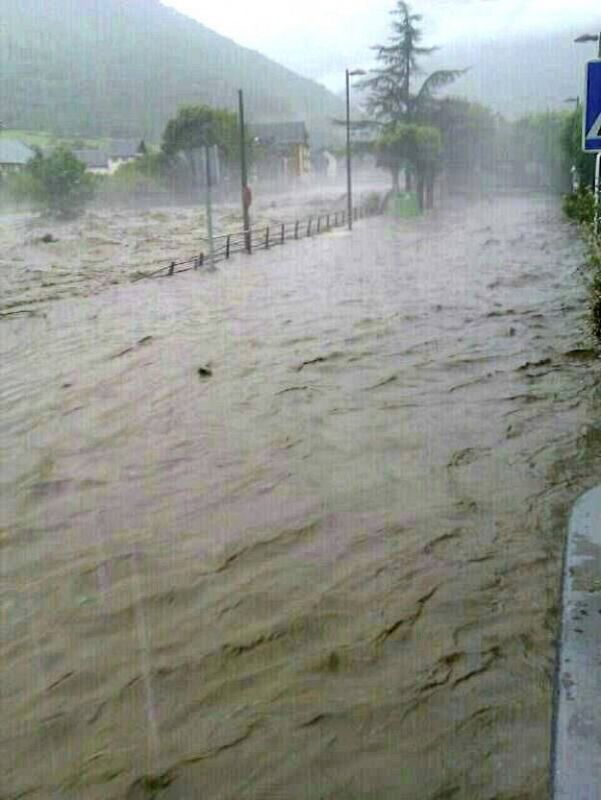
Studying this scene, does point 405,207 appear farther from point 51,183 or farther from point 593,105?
point 593,105


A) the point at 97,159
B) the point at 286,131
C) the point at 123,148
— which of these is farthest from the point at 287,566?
the point at 286,131

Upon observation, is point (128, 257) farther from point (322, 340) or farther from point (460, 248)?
point (322, 340)

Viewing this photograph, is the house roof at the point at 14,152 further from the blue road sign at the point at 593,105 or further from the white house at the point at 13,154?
the blue road sign at the point at 593,105

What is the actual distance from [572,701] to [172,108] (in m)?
44.6

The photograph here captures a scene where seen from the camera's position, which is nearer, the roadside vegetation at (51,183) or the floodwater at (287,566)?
the floodwater at (287,566)

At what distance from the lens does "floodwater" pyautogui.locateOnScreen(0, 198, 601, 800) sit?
2729 millimetres

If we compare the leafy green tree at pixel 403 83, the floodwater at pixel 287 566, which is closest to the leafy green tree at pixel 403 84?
the leafy green tree at pixel 403 83

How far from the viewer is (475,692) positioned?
2.97m

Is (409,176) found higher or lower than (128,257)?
higher

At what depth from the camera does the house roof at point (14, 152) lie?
36231mm

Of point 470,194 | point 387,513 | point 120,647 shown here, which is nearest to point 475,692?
point 120,647

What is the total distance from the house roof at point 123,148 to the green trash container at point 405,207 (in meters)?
15.7

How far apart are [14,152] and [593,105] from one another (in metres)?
36.9

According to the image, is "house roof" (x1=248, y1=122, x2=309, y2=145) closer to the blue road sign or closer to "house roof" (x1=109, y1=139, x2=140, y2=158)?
"house roof" (x1=109, y1=139, x2=140, y2=158)
